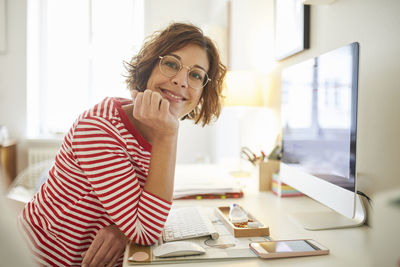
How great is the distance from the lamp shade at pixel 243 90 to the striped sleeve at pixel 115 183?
3.96ft

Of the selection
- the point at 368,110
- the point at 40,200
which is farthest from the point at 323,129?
the point at 40,200

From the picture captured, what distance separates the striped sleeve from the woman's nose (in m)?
0.27

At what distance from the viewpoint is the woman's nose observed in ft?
3.25

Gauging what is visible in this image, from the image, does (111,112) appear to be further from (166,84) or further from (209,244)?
(209,244)

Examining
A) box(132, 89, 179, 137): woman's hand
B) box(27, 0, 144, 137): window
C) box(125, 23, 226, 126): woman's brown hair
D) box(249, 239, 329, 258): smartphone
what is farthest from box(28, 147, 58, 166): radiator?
box(249, 239, 329, 258): smartphone

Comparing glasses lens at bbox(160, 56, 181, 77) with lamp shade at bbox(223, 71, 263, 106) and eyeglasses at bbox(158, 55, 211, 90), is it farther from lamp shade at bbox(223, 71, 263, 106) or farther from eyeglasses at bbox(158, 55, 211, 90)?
lamp shade at bbox(223, 71, 263, 106)

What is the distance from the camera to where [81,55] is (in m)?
3.79

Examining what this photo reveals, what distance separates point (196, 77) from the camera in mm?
1044

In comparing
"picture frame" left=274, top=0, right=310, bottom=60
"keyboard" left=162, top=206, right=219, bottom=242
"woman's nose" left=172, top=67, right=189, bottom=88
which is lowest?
"keyboard" left=162, top=206, right=219, bottom=242

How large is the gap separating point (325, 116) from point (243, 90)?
Result: 0.99 meters

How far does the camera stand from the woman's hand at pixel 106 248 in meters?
0.82

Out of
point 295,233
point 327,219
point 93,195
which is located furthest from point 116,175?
point 327,219

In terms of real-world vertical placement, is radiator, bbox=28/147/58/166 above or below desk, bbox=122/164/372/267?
below

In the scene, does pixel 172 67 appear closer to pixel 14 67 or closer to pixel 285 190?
pixel 285 190
